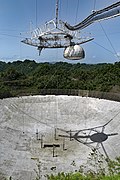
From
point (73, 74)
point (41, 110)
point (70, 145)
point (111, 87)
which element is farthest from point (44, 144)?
point (73, 74)

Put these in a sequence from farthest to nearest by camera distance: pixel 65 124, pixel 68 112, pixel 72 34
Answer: pixel 68 112
pixel 65 124
pixel 72 34

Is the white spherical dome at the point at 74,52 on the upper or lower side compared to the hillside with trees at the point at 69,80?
upper

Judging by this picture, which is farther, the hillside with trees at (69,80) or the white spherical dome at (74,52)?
the hillside with trees at (69,80)

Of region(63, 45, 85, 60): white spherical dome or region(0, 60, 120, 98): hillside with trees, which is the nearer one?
region(63, 45, 85, 60): white spherical dome

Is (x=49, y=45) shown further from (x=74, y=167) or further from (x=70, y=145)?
(x=74, y=167)

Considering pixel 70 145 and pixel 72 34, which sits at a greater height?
pixel 72 34

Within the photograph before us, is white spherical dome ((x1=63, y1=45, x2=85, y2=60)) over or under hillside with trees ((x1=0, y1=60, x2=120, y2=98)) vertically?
over

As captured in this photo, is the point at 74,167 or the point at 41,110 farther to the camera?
the point at 41,110

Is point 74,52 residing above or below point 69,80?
above

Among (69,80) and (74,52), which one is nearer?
(74,52)

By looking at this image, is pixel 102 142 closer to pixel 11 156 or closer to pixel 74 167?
pixel 74 167

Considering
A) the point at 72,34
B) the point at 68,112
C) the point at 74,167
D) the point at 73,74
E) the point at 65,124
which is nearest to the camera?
the point at 74,167
